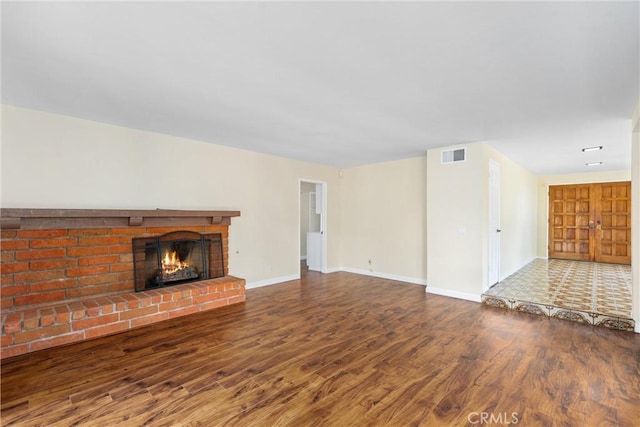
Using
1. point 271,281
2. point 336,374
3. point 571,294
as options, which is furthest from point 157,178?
point 571,294

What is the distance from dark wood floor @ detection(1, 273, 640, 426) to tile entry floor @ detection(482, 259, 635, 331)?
20 centimetres

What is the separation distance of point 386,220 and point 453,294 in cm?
204

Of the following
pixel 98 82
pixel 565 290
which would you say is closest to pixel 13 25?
pixel 98 82

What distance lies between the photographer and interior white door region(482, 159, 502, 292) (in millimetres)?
4977

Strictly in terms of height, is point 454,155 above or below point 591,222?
above

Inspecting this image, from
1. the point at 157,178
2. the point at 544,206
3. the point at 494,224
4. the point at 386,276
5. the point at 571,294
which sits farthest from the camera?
the point at 544,206

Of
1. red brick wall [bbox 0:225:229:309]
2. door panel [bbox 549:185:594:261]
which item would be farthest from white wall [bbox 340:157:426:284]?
door panel [bbox 549:185:594:261]

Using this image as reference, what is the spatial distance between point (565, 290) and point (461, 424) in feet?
13.7

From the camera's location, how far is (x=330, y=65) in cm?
232

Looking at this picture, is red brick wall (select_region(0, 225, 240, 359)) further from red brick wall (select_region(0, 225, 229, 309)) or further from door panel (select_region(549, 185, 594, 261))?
door panel (select_region(549, 185, 594, 261))

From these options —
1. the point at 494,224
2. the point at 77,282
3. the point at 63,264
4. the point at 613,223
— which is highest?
the point at 494,224

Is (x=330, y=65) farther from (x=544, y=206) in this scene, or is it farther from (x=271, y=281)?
(x=544, y=206)

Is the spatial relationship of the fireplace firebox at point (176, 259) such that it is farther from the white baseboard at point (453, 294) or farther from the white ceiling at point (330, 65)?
the white baseboard at point (453, 294)

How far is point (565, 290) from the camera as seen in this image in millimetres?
4812
